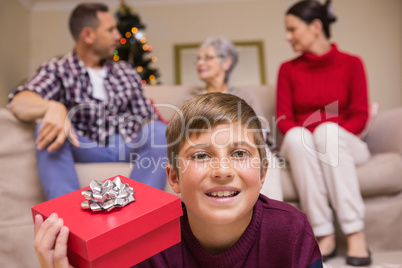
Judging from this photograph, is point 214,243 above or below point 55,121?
below

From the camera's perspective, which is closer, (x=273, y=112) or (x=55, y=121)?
(x=55, y=121)

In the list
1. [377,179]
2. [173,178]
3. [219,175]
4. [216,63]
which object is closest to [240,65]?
[216,63]

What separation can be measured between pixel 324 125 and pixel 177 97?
977 mm

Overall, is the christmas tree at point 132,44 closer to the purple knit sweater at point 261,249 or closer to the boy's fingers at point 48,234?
the purple knit sweater at point 261,249

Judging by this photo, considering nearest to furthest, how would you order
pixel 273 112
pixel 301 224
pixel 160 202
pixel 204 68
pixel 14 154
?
1. pixel 160 202
2. pixel 301 224
3. pixel 14 154
4. pixel 204 68
5. pixel 273 112

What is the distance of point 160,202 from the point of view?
0.62m

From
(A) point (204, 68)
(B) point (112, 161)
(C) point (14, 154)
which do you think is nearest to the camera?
(C) point (14, 154)

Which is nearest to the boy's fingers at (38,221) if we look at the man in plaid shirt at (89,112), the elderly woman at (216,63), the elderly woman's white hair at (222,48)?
the man in plaid shirt at (89,112)

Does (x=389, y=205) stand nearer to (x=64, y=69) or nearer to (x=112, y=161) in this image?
(x=112, y=161)

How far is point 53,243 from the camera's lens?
0.56 meters

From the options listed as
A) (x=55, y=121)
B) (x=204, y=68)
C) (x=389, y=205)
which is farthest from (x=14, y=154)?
(x=389, y=205)

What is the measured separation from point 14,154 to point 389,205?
1.57 meters

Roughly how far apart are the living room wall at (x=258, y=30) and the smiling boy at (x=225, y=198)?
325 cm

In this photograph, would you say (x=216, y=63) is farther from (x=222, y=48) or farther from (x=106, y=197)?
(x=106, y=197)
